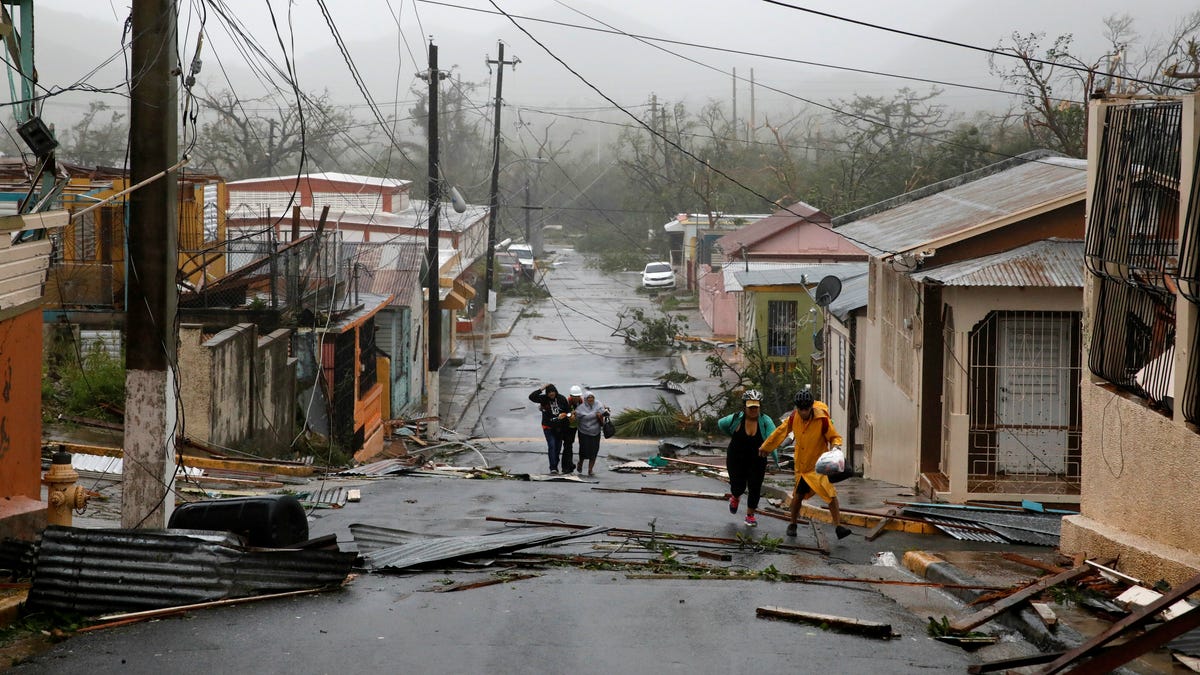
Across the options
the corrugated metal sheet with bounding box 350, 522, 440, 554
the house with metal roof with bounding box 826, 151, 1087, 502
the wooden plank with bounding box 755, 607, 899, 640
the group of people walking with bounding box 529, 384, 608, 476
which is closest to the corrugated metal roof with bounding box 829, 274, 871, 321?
the house with metal roof with bounding box 826, 151, 1087, 502

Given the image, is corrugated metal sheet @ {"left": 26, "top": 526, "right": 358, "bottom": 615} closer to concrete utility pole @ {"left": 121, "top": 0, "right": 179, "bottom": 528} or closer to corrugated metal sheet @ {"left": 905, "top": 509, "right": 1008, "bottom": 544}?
concrete utility pole @ {"left": 121, "top": 0, "right": 179, "bottom": 528}

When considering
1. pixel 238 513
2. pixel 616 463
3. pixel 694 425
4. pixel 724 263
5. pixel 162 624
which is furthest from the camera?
pixel 724 263

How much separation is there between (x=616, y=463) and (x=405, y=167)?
62.3 m

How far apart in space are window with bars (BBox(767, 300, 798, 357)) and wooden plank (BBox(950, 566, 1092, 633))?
27854 mm

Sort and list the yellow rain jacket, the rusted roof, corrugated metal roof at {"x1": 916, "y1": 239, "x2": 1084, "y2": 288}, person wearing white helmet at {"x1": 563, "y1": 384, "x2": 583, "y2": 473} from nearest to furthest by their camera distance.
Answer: the yellow rain jacket
corrugated metal roof at {"x1": 916, "y1": 239, "x2": 1084, "y2": 288}
person wearing white helmet at {"x1": 563, "y1": 384, "x2": 583, "y2": 473}
the rusted roof

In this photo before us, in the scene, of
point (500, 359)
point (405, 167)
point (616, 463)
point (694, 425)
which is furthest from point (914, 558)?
point (405, 167)

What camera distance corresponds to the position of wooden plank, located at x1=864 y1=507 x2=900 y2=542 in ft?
40.0

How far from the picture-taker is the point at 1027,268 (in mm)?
14188

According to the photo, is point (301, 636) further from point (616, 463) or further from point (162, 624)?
point (616, 463)

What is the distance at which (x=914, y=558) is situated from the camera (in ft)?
34.0

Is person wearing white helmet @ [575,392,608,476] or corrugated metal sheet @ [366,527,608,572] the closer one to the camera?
corrugated metal sheet @ [366,527,608,572]

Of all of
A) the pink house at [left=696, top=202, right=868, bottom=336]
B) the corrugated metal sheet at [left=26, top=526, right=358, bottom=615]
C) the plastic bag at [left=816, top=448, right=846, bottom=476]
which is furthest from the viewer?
the pink house at [left=696, top=202, right=868, bottom=336]

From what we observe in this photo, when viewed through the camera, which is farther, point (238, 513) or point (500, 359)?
point (500, 359)

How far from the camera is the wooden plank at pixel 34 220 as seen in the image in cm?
841
